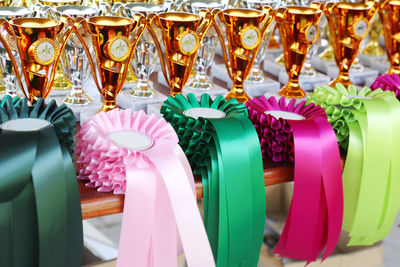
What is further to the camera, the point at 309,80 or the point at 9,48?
the point at 309,80

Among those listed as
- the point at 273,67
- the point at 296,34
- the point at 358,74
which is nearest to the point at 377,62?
the point at 358,74

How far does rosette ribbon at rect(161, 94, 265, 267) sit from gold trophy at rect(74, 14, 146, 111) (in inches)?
5.3

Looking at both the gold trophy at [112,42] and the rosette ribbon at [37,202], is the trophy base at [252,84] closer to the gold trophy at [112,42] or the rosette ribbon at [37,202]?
the gold trophy at [112,42]

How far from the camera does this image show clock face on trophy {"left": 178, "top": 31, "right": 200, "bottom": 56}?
79 centimetres

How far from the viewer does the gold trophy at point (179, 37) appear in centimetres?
78

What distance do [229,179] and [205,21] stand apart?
28 cm

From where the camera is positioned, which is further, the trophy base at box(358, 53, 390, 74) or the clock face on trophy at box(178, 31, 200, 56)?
the trophy base at box(358, 53, 390, 74)

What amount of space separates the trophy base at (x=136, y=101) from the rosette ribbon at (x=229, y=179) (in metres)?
0.20

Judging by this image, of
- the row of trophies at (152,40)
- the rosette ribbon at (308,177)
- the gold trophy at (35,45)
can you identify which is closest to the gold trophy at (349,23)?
the row of trophies at (152,40)

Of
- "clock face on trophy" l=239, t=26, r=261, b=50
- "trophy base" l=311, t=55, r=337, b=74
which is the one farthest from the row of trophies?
"trophy base" l=311, t=55, r=337, b=74

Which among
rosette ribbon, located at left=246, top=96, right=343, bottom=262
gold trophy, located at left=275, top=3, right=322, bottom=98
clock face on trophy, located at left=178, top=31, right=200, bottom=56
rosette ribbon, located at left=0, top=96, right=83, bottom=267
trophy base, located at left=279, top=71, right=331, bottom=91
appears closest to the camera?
rosette ribbon, located at left=0, top=96, right=83, bottom=267

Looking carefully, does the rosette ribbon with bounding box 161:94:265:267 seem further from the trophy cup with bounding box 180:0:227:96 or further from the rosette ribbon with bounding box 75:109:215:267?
the trophy cup with bounding box 180:0:227:96

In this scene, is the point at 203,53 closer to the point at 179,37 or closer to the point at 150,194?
the point at 179,37

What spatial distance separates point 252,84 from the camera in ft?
3.27
